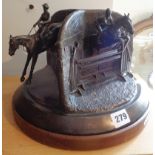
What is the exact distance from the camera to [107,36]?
2.48ft

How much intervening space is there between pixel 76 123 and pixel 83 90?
0.10m

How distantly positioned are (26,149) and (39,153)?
33 mm

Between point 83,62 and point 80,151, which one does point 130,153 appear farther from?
point 83,62

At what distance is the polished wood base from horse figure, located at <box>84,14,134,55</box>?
208mm

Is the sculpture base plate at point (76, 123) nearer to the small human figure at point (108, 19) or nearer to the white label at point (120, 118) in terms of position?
the white label at point (120, 118)

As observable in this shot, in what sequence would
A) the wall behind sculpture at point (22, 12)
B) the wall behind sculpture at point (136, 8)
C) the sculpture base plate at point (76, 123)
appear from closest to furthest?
the sculpture base plate at point (76, 123)
the wall behind sculpture at point (22, 12)
the wall behind sculpture at point (136, 8)

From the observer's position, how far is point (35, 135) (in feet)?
2.37

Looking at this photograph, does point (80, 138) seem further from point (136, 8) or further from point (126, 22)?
point (136, 8)

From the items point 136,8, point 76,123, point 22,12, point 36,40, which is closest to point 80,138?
point 76,123

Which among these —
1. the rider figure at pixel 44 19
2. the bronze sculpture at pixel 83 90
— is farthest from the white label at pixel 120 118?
the rider figure at pixel 44 19

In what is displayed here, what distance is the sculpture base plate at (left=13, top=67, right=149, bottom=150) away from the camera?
69 cm

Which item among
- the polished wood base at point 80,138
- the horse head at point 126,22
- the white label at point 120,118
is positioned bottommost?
the polished wood base at point 80,138

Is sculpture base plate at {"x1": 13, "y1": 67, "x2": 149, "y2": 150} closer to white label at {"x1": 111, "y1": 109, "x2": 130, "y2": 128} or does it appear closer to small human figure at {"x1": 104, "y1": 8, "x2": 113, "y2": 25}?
white label at {"x1": 111, "y1": 109, "x2": 130, "y2": 128}

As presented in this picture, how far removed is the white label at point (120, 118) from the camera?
71 centimetres
